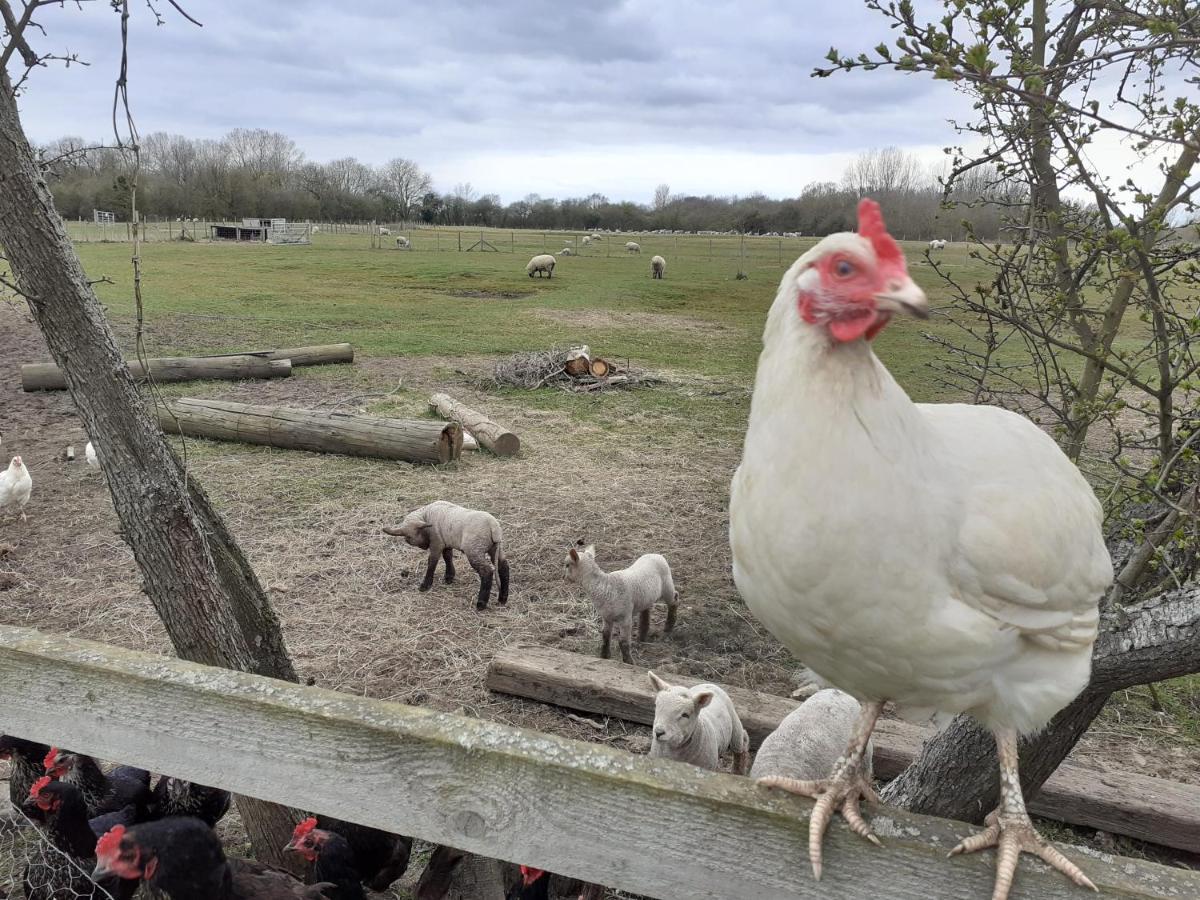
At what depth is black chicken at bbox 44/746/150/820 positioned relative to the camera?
329 cm

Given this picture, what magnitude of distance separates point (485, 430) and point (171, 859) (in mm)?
7723

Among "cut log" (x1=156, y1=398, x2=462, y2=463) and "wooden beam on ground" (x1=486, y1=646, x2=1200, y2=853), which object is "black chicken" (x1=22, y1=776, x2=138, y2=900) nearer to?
"wooden beam on ground" (x1=486, y1=646, x2=1200, y2=853)

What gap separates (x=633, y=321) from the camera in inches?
890

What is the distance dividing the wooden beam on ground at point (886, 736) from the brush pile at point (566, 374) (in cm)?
881

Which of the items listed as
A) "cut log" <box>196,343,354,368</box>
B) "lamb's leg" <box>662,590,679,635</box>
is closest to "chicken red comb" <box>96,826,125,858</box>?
"lamb's leg" <box>662,590,679,635</box>

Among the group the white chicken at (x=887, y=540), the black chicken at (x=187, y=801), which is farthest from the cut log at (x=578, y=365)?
the white chicken at (x=887, y=540)

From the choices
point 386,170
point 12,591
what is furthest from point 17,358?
point 386,170

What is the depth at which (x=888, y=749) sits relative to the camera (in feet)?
13.6

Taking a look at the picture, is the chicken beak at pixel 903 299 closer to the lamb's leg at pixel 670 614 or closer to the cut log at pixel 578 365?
the lamb's leg at pixel 670 614

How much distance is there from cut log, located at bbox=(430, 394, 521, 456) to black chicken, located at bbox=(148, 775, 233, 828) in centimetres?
646

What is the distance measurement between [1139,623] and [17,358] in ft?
55.7

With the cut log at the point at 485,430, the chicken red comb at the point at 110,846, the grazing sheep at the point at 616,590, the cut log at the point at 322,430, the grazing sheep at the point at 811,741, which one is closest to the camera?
the chicken red comb at the point at 110,846

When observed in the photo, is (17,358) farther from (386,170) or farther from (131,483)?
(386,170)

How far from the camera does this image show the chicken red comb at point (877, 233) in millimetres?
1488
